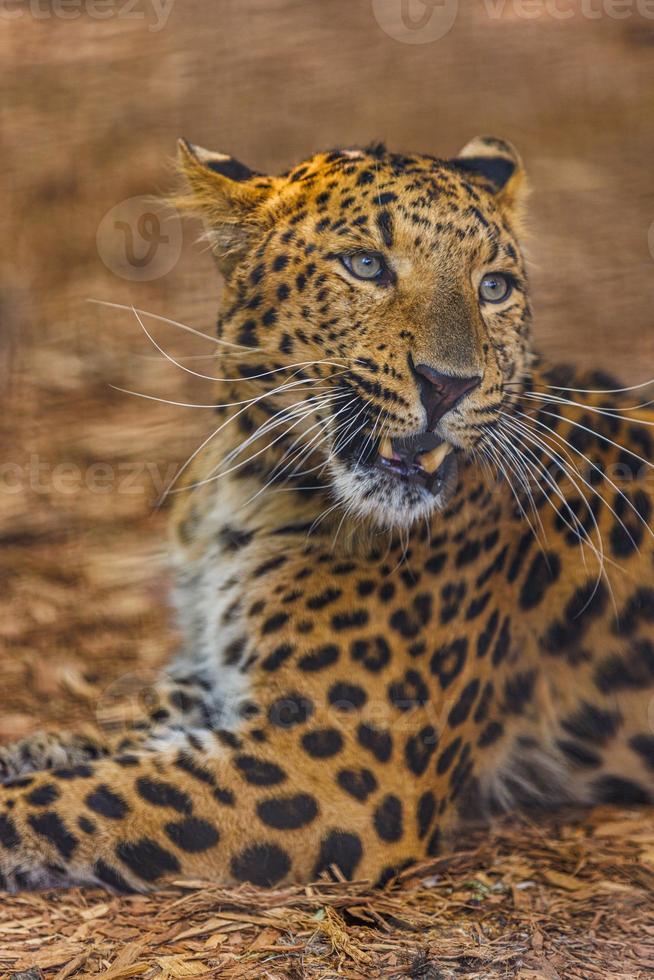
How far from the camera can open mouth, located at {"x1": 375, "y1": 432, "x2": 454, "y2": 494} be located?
10.8ft

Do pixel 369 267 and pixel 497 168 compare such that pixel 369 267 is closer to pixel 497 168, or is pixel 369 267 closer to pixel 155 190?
pixel 497 168

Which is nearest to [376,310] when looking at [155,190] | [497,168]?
[497,168]

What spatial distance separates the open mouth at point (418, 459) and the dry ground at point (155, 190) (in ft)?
5.02

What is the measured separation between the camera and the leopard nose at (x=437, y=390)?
3.15 metres

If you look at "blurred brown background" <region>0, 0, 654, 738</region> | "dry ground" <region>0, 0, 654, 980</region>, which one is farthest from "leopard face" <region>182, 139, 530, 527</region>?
"blurred brown background" <region>0, 0, 654, 738</region>

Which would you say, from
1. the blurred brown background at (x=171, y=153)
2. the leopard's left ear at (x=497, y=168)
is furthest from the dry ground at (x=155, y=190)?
the leopard's left ear at (x=497, y=168)

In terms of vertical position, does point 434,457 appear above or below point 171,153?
below

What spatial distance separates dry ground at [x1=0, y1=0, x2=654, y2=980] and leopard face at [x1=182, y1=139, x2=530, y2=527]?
117cm

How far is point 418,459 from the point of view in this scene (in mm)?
3336

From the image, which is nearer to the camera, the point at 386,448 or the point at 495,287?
the point at 386,448

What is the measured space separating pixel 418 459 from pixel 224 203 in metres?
1.06

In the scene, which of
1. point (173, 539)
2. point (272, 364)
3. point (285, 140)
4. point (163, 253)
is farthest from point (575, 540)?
point (285, 140)

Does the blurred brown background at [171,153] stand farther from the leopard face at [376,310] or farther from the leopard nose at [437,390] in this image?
the leopard nose at [437,390]

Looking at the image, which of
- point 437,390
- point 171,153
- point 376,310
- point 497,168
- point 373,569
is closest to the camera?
point 437,390
